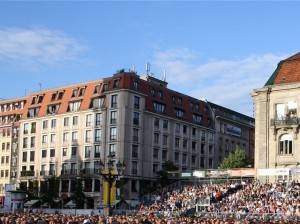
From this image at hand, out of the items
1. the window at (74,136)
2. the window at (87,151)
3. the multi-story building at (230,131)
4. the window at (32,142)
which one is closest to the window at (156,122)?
the window at (87,151)

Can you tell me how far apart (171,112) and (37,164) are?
26.5 metres

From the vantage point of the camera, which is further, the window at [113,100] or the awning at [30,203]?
the awning at [30,203]

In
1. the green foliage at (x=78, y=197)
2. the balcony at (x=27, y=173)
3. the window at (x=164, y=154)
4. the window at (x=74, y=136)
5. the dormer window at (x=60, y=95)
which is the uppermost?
the dormer window at (x=60, y=95)

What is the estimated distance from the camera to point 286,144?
69.8 meters

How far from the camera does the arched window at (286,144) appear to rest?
69.1 meters

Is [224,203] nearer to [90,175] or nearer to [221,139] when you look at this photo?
[90,175]

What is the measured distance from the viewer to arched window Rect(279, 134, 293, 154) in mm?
69125

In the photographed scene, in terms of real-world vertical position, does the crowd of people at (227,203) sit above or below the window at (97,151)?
below

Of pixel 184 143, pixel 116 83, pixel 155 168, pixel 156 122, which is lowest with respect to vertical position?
pixel 155 168

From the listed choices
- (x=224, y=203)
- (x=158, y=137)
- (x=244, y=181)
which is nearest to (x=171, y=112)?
(x=158, y=137)

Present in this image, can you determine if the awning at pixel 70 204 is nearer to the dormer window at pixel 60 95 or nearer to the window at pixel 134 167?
the window at pixel 134 167

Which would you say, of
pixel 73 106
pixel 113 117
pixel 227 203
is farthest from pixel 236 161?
pixel 227 203

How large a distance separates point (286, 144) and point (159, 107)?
3682cm

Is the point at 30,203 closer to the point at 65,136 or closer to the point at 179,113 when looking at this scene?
the point at 65,136
